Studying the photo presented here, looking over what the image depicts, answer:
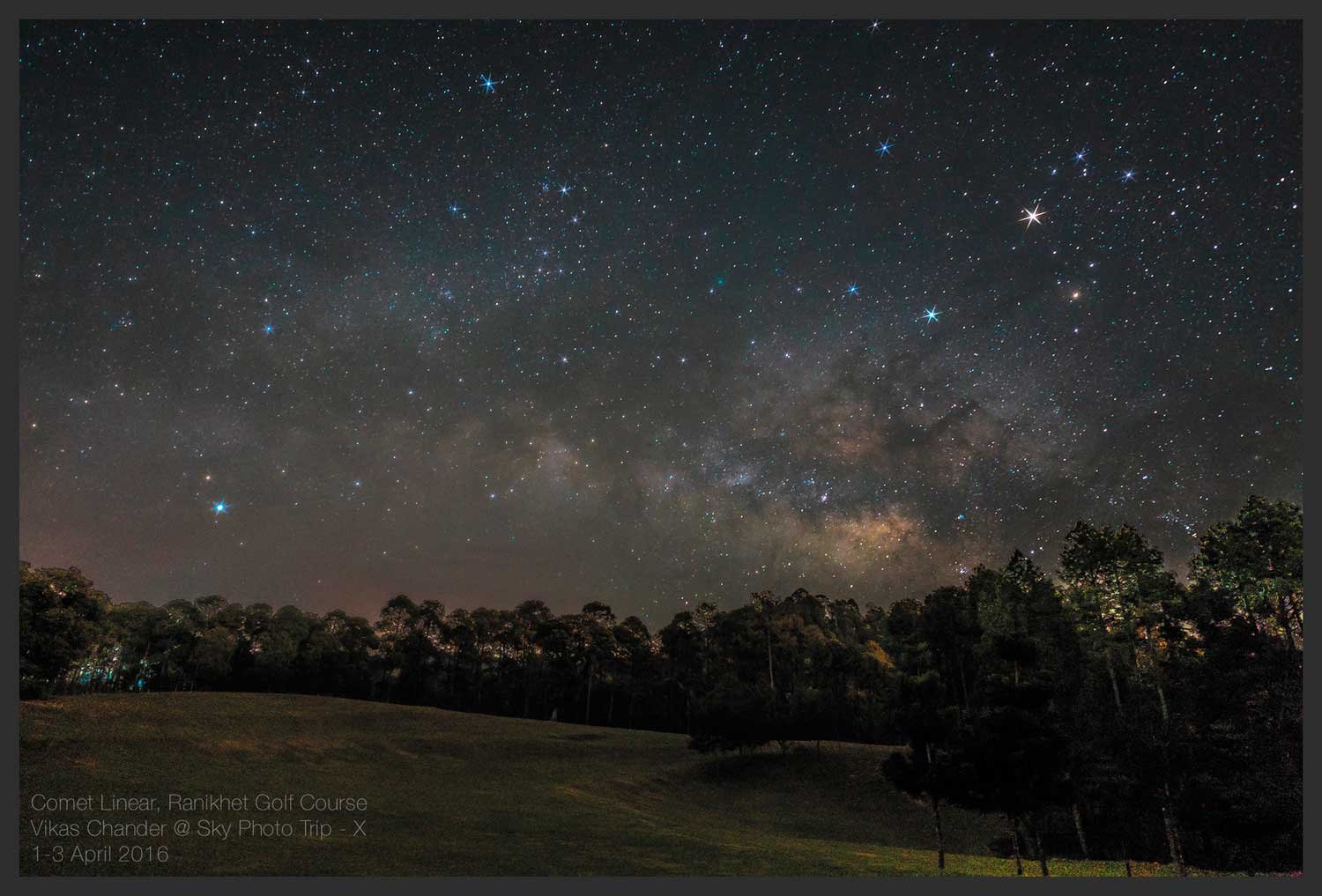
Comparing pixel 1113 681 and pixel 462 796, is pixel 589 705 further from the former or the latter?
pixel 1113 681

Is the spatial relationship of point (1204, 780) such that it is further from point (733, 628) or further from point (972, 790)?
point (733, 628)

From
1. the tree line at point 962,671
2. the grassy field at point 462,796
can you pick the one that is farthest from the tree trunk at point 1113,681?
the grassy field at point 462,796

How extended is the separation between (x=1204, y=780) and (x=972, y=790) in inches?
523

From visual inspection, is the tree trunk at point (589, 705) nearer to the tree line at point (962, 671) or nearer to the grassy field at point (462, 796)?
the tree line at point (962, 671)

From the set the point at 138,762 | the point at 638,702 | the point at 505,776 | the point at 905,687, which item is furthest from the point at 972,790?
the point at 638,702

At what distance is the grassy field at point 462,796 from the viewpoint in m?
19.8

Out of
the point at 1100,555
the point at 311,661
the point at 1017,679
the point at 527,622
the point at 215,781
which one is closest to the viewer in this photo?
the point at 1017,679

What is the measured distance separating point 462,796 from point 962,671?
4380 centimetres

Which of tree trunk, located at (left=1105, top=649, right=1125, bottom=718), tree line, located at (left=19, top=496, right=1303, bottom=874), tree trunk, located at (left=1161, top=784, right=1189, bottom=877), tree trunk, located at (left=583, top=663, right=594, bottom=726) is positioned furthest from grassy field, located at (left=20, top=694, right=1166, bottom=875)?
tree trunk, located at (left=583, top=663, right=594, bottom=726)

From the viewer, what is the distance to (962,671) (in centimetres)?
5744

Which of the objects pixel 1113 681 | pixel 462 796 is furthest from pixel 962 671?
pixel 462 796

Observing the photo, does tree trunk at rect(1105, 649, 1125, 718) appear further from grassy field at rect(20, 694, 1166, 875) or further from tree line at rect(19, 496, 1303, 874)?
grassy field at rect(20, 694, 1166, 875)

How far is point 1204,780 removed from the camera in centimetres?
2803

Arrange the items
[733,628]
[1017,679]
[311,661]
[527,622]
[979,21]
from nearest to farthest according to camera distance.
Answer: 1. [979,21]
2. [1017,679]
3. [733,628]
4. [311,661]
5. [527,622]
